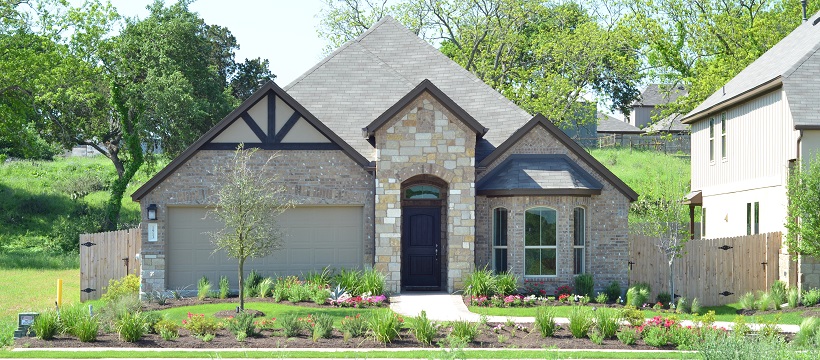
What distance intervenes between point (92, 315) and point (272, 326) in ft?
10.3

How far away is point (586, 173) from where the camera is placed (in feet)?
76.2

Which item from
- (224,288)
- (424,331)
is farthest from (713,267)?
(224,288)

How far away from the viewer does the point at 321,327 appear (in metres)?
15.7

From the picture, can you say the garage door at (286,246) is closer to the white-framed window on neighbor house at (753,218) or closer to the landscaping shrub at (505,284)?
the landscaping shrub at (505,284)

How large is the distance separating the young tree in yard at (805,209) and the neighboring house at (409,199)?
3.83 meters

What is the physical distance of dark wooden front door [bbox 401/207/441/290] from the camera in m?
23.8

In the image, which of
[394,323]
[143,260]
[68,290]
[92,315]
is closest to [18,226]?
[68,290]

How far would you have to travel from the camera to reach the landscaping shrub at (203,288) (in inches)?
839

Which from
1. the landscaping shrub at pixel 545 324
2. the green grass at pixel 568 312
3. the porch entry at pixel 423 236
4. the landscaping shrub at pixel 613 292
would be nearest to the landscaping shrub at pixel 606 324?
the landscaping shrub at pixel 545 324

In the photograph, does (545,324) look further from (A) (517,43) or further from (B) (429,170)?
(A) (517,43)

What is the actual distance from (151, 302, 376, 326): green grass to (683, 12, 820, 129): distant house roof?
1169 centimetres

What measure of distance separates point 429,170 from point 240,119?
15.6ft

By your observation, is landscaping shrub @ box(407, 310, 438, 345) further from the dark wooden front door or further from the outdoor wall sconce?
the outdoor wall sconce

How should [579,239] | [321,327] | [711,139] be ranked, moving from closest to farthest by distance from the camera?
[321,327], [579,239], [711,139]
